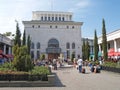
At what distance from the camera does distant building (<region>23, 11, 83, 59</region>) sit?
9925 centimetres

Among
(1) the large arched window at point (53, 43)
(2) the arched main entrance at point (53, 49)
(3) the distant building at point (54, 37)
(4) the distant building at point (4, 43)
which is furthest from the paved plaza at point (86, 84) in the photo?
(1) the large arched window at point (53, 43)

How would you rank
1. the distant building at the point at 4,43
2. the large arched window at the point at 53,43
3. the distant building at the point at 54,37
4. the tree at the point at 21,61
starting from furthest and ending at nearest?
the large arched window at the point at 53,43
the distant building at the point at 54,37
the distant building at the point at 4,43
the tree at the point at 21,61

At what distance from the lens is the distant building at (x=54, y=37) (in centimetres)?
9925

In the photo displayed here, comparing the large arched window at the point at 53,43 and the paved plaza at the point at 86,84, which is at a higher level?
the large arched window at the point at 53,43

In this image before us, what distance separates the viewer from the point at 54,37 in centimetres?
10006

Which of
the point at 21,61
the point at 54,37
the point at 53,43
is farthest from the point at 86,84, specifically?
the point at 53,43

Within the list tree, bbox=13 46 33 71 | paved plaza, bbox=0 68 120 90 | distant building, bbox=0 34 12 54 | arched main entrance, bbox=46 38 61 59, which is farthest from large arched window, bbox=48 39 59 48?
tree, bbox=13 46 33 71

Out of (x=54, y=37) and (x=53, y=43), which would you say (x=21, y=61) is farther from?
(x=53, y=43)

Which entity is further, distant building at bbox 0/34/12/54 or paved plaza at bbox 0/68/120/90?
distant building at bbox 0/34/12/54

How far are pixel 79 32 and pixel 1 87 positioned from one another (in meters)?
88.2

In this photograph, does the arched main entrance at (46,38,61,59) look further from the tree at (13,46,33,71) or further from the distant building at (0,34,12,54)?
the tree at (13,46,33,71)

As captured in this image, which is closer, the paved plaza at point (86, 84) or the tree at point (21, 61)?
the paved plaza at point (86, 84)

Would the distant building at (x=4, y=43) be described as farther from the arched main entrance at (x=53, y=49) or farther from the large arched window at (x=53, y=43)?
the large arched window at (x=53, y=43)

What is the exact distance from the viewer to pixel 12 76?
16.0 metres
